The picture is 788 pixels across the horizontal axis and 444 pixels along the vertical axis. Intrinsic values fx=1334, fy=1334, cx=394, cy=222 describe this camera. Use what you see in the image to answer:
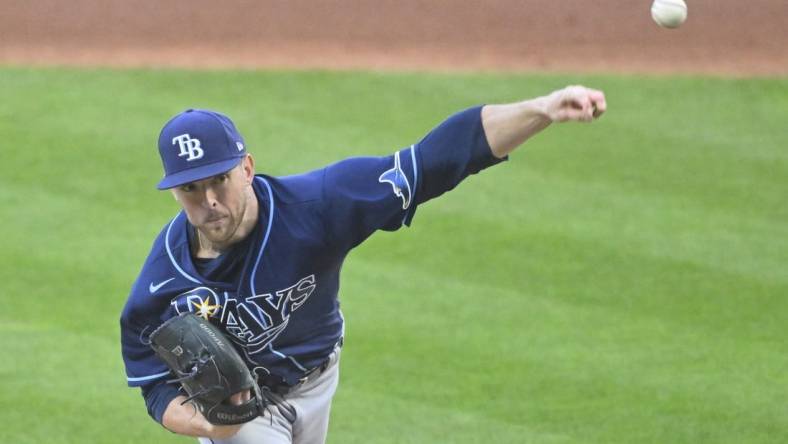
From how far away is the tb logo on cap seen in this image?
4.19m

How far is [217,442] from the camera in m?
4.67

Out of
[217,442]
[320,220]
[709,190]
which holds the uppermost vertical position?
[320,220]

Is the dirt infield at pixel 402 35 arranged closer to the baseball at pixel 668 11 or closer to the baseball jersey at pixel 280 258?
the baseball at pixel 668 11

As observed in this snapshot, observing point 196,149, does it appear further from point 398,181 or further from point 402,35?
point 402,35

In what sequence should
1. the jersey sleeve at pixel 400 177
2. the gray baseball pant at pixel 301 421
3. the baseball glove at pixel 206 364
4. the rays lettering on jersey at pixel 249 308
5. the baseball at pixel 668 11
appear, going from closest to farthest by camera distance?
the jersey sleeve at pixel 400 177, the baseball glove at pixel 206 364, the rays lettering on jersey at pixel 249 308, the gray baseball pant at pixel 301 421, the baseball at pixel 668 11

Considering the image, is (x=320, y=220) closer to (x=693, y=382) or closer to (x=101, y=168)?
(x=693, y=382)

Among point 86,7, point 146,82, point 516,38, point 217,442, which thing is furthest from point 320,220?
point 86,7

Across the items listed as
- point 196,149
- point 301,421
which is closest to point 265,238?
point 196,149

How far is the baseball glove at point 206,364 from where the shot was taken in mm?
4281

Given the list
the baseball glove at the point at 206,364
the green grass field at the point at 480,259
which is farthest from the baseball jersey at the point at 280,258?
the green grass field at the point at 480,259

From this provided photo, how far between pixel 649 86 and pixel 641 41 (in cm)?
141

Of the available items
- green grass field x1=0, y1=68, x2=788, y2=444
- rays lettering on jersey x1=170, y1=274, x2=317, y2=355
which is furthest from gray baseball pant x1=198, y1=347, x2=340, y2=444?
green grass field x1=0, y1=68, x2=788, y2=444

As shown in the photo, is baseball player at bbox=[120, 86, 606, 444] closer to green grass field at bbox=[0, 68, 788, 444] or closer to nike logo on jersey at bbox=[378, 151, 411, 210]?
nike logo on jersey at bbox=[378, 151, 411, 210]

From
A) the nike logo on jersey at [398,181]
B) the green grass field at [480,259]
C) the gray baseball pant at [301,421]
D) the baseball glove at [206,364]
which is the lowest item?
the green grass field at [480,259]
